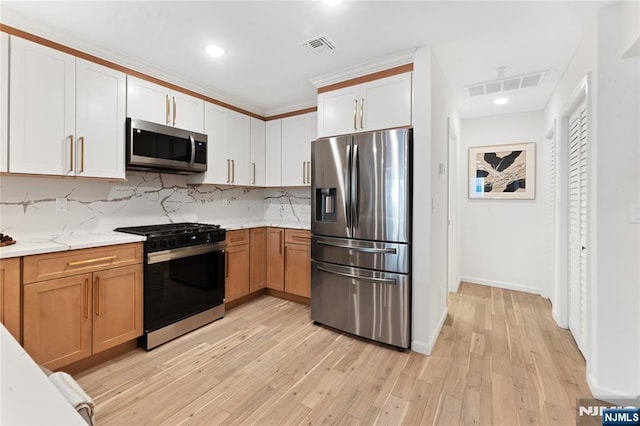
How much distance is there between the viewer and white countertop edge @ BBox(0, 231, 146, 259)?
1.83m

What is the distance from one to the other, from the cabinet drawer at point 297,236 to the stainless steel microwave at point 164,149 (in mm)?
1204

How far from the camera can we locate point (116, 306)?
2291mm

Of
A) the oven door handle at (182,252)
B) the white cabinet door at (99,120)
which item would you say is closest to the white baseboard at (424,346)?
the oven door handle at (182,252)

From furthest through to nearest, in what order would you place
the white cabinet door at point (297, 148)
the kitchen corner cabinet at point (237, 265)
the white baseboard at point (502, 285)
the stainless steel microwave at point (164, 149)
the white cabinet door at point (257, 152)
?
the white baseboard at point (502, 285) < the white cabinet door at point (257, 152) < the white cabinet door at point (297, 148) < the kitchen corner cabinet at point (237, 265) < the stainless steel microwave at point (164, 149)

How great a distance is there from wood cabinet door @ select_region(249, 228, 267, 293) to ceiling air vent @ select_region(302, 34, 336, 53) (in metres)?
2.11

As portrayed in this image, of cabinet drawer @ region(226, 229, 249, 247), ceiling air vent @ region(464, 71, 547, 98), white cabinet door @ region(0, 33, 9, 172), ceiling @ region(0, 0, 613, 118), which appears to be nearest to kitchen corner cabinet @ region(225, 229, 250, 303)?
cabinet drawer @ region(226, 229, 249, 247)

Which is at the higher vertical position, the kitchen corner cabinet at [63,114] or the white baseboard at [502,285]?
the kitchen corner cabinet at [63,114]

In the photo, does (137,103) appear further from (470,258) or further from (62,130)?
(470,258)

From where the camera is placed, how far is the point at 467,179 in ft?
14.5

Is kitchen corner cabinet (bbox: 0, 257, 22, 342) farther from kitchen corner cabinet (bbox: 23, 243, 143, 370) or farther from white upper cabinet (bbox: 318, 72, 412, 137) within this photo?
white upper cabinet (bbox: 318, 72, 412, 137)

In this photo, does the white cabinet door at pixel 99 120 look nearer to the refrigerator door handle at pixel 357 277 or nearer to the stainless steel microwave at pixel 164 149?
the stainless steel microwave at pixel 164 149

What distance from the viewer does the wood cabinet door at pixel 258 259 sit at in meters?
3.62

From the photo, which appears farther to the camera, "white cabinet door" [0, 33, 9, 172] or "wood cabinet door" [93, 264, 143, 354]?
"wood cabinet door" [93, 264, 143, 354]

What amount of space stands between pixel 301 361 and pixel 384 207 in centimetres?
144
